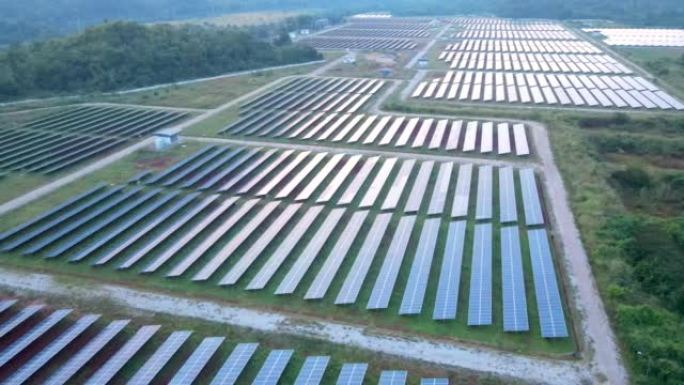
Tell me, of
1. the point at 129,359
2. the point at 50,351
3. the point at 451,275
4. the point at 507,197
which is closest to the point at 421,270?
the point at 451,275

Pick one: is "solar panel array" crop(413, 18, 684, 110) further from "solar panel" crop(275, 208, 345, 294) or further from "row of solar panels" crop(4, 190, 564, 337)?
"row of solar panels" crop(4, 190, 564, 337)

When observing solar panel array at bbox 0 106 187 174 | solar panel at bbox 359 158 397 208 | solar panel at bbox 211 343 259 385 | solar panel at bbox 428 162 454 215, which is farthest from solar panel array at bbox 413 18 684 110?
solar panel at bbox 211 343 259 385

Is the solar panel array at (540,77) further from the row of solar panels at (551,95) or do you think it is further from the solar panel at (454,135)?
the solar panel at (454,135)

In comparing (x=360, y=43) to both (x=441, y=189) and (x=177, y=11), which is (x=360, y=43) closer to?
(x=177, y=11)

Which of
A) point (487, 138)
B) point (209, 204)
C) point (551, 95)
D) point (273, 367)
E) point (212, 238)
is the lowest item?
point (273, 367)

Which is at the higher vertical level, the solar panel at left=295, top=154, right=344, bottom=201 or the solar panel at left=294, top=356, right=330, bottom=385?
the solar panel at left=295, top=154, right=344, bottom=201

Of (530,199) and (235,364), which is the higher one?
(530,199)

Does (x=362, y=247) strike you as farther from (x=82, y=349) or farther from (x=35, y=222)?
(x=35, y=222)
